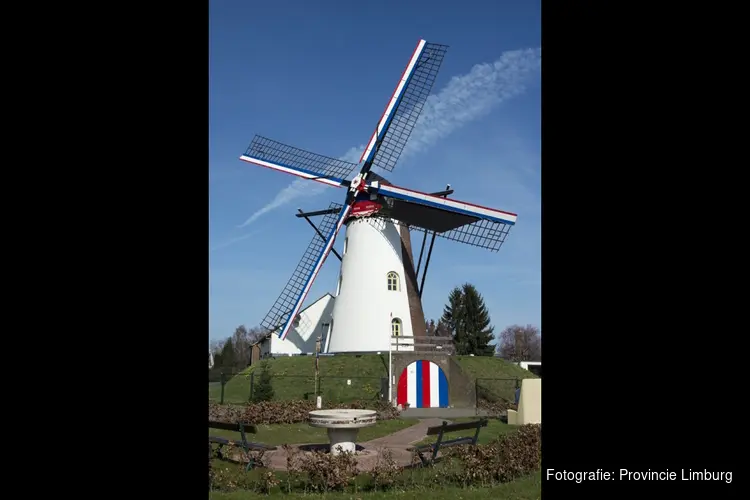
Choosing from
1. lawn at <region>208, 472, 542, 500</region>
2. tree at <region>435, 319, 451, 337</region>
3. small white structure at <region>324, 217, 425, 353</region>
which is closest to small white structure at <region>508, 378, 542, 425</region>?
lawn at <region>208, 472, 542, 500</region>

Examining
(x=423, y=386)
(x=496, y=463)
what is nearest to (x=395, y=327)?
(x=423, y=386)

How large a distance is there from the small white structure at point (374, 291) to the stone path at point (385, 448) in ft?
23.9

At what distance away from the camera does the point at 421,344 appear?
74.3 ft

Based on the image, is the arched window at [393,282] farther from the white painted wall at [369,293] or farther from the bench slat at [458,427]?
the bench slat at [458,427]

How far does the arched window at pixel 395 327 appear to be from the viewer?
23.9 metres

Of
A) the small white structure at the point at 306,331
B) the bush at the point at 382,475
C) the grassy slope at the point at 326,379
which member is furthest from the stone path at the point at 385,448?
the small white structure at the point at 306,331

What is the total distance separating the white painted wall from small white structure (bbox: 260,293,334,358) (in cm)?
316

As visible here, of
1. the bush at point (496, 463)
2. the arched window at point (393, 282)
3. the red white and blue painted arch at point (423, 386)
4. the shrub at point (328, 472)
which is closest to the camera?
the shrub at point (328, 472)
